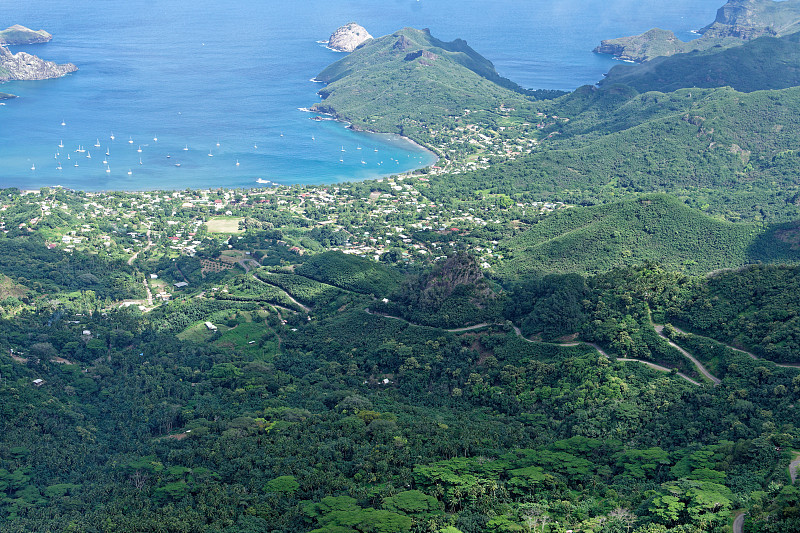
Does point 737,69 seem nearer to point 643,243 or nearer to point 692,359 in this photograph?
point 643,243

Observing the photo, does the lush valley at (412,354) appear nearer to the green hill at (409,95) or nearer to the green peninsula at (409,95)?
the green peninsula at (409,95)

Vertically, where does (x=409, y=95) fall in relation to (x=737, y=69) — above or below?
below

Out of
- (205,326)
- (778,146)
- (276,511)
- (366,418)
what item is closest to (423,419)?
(366,418)

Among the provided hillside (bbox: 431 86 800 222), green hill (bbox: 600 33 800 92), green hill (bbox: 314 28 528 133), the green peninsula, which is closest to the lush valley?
hillside (bbox: 431 86 800 222)

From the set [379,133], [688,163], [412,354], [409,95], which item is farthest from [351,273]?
[409,95]

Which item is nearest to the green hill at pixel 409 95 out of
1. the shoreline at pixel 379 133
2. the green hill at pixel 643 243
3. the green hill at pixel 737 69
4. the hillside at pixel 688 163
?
the shoreline at pixel 379 133
